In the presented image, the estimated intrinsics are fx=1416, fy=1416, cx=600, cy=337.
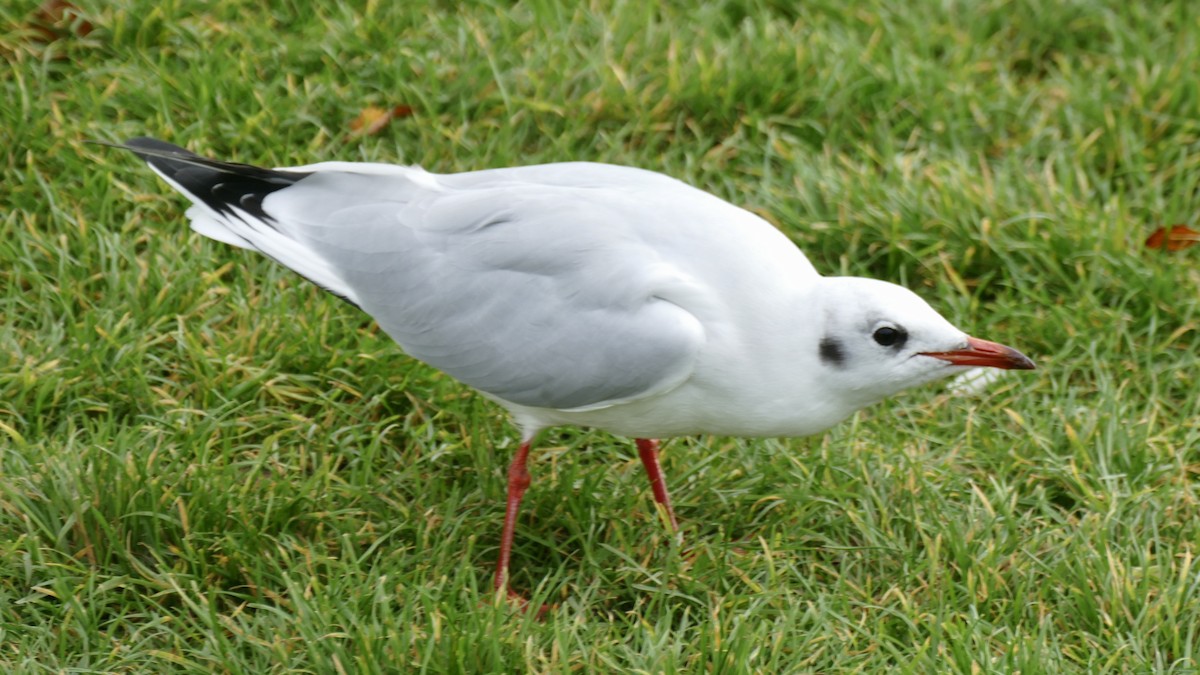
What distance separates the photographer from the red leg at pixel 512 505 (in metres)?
3.85

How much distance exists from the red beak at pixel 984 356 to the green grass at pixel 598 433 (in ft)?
2.07

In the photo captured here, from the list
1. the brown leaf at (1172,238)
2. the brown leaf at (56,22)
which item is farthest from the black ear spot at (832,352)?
the brown leaf at (56,22)

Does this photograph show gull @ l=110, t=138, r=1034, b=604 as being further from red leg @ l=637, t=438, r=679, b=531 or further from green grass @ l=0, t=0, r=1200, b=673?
green grass @ l=0, t=0, r=1200, b=673

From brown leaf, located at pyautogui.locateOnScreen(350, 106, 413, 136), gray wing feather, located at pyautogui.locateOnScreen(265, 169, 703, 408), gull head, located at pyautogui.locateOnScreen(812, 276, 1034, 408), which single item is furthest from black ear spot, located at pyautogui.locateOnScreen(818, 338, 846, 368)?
brown leaf, located at pyautogui.locateOnScreen(350, 106, 413, 136)

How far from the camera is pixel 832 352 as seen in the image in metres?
3.50

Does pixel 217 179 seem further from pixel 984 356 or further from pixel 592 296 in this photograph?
pixel 984 356

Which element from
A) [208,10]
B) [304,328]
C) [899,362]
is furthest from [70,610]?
[208,10]

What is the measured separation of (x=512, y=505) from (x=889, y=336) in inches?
44.8

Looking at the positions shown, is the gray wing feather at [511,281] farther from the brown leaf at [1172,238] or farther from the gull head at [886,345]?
the brown leaf at [1172,238]

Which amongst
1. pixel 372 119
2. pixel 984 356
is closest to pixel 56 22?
pixel 372 119

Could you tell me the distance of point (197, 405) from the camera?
13.9 ft

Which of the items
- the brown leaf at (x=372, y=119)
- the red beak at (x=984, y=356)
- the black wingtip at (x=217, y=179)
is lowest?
the brown leaf at (x=372, y=119)

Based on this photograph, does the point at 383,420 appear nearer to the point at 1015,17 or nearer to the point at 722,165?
the point at 722,165

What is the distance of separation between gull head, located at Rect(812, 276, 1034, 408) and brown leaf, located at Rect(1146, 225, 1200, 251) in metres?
1.84
